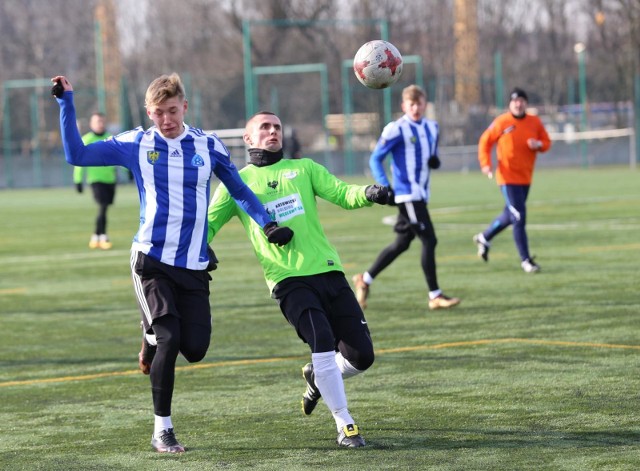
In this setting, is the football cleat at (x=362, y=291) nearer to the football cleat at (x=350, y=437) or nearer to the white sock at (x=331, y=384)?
the white sock at (x=331, y=384)

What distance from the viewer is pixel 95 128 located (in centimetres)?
2122

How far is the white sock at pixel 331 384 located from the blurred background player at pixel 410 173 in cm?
564

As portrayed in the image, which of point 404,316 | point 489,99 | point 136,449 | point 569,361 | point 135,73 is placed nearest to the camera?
point 136,449

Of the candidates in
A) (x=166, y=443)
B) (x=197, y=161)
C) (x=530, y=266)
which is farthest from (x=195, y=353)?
(x=530, y=266)

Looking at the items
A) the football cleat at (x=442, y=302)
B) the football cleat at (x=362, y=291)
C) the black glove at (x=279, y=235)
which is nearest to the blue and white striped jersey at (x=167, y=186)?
the black glove at (x=279, y=235)

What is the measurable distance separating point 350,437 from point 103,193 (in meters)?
15.1

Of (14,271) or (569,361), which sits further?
(14,271)

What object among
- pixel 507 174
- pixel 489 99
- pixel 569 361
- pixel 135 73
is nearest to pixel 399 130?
pixel 507 174

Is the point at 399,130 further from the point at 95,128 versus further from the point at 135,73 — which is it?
the point at 135,73

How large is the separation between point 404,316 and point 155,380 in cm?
526

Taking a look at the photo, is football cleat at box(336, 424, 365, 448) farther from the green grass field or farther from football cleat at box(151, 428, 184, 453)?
football cleat at box(151, 428, 184, 453)

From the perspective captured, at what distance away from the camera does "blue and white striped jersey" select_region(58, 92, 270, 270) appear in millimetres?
6824

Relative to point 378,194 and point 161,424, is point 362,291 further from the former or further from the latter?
point 161,424

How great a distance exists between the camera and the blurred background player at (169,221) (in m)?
6.67
